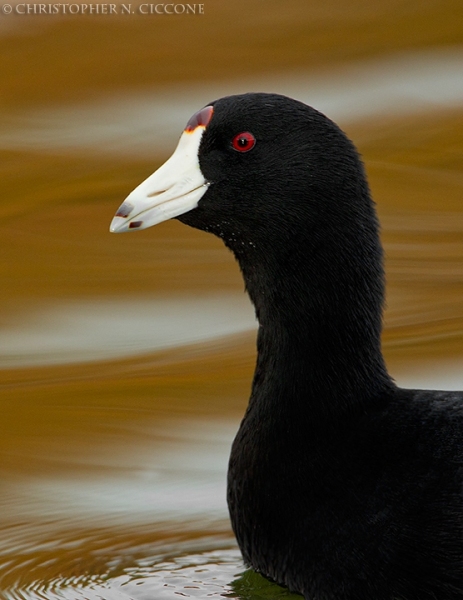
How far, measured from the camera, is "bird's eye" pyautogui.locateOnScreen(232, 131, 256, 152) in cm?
314

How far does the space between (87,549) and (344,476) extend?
0.81 m

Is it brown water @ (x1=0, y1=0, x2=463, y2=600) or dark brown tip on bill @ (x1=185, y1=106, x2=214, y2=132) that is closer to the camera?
dark brown tip on bill @ (x1=185, y1=106, x2=214, y2=132)

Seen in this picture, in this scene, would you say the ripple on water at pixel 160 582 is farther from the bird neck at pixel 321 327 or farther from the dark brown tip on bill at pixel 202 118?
the dark brown tip on bill at pixel 202 118

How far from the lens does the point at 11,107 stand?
597 centimetres

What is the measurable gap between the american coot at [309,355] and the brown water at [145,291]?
0.32 metres

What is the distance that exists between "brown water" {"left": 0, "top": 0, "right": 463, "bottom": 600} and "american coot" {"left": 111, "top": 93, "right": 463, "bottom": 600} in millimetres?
319

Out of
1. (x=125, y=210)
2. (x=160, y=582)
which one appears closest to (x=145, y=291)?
(x=160, y=582)

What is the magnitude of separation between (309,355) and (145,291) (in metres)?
1.89

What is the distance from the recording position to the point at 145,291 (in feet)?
16.5

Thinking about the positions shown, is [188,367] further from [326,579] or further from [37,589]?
[326,579]

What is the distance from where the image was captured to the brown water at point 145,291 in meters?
3.66

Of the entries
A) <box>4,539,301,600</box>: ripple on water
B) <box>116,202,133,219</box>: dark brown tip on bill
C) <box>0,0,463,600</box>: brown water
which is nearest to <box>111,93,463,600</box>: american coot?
<box>116,202,133,219</box>: dark brown tip on bill

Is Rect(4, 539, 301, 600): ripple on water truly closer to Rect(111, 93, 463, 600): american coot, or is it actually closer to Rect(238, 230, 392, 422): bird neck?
Rect(111, 93, 463, 600): american coot

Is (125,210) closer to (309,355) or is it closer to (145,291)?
(309,355)
